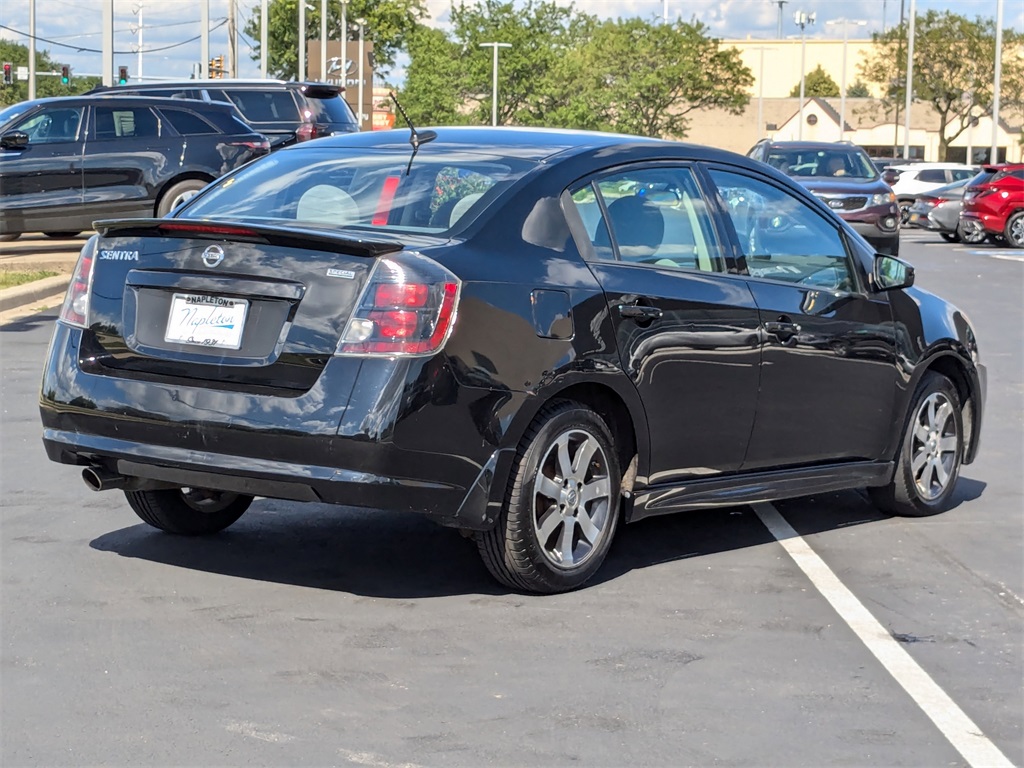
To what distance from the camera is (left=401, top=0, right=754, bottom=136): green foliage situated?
92.8m

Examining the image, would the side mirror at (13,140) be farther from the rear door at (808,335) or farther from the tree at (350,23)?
the tree at (350,23)

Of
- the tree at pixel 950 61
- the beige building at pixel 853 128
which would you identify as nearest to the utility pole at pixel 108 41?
the tree at pixel 950 61

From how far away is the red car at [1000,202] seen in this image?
3288 cm

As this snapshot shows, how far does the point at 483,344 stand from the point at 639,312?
2.69ft

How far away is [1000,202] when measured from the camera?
3312 centimetres

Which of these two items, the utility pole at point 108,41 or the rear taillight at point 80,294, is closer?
the rear taillight at point 80,294

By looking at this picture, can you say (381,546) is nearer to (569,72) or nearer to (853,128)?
(569,72)

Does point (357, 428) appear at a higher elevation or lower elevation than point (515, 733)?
higher

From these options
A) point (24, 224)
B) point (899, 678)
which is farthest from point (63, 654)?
point (24, 224)

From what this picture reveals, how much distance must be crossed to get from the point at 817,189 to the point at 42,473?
1816cm

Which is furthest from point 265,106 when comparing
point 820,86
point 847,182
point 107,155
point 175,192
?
point 820,86

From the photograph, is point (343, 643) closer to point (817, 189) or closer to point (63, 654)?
point (63, 654)

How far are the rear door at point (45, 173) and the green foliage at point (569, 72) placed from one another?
71.9 m

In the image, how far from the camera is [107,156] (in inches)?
819
